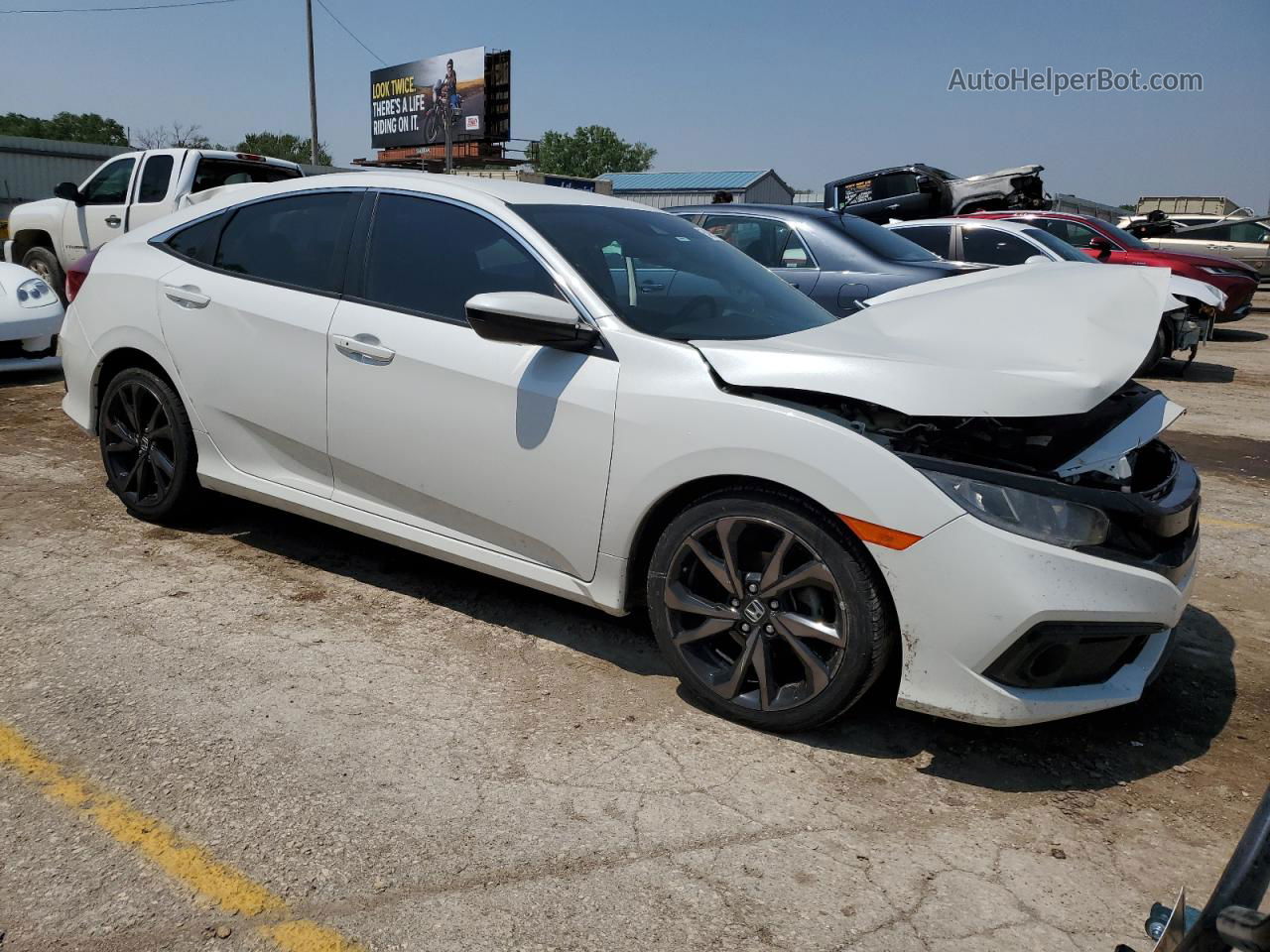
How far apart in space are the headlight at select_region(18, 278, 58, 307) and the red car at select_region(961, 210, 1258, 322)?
30.9 ft

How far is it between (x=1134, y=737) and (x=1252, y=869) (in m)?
1.87

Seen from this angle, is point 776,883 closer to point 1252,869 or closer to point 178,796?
point 1252,869

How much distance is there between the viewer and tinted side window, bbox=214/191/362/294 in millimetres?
3910

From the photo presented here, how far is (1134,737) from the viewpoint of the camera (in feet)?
10.2

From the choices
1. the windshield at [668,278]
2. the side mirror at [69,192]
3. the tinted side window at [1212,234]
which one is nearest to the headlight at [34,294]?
the side mirror at [69,192]

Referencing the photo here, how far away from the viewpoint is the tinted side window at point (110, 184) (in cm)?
1088

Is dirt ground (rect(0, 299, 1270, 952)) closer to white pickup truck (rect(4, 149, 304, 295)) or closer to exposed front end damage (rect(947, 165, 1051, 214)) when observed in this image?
white pickup truck (rect(4, 149, 304, 295))

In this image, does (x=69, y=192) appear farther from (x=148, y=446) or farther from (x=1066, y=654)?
(x=1066, y=654)

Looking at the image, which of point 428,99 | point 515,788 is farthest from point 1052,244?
point 428,99

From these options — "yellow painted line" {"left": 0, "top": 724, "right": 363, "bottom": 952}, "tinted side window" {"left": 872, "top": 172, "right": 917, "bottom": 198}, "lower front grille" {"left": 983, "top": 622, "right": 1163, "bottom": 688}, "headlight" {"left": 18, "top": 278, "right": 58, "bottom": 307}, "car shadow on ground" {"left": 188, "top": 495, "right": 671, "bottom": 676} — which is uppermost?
"tinted side window" {"left": 872, "top": 172, "right": 917, "bottom": 198}

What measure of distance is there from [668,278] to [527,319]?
2.34 ft

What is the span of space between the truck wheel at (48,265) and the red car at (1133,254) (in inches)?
418

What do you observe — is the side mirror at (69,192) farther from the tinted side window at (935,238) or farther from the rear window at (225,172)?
the tinted side window at (935,238)

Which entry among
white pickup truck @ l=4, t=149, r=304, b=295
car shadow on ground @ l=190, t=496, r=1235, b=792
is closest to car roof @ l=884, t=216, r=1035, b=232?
white pickup truck @ l=4, t=149, r=304, b=295
